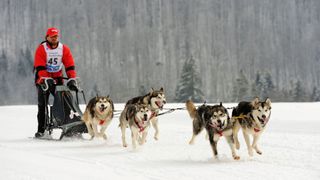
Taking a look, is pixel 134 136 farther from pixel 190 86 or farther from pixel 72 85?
pixel 190 86

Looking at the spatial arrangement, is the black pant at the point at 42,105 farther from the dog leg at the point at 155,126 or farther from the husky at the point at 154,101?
the dog leg at the point at 155,126

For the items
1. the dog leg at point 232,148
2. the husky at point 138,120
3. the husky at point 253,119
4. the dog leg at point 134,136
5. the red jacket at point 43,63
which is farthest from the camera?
the red jacket at point 43,63

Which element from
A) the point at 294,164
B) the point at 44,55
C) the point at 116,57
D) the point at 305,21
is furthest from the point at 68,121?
the point at 305,21

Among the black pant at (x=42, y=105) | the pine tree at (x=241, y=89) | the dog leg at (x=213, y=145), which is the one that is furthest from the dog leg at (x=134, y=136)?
the pine tree at (x=241, y=89)

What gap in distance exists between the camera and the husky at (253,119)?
24.2ft

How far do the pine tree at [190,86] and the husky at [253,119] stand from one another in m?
40.2

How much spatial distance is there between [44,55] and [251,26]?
371ft

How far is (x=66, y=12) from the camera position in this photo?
117 metres

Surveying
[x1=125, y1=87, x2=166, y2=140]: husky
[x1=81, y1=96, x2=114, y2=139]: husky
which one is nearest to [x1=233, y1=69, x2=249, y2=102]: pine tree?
[x1=125, y1=87, x2=166, y2=140]: husky

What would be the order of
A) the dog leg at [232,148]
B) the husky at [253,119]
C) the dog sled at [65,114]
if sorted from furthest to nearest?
the dog sled at [65,114] < the husky at [253,119] < the dog leg at [232,148]

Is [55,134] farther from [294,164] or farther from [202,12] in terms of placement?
[202,12]

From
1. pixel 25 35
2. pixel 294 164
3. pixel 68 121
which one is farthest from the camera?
pixel 25 35

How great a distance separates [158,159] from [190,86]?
41.7 m

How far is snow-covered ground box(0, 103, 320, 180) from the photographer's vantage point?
5.77 m
